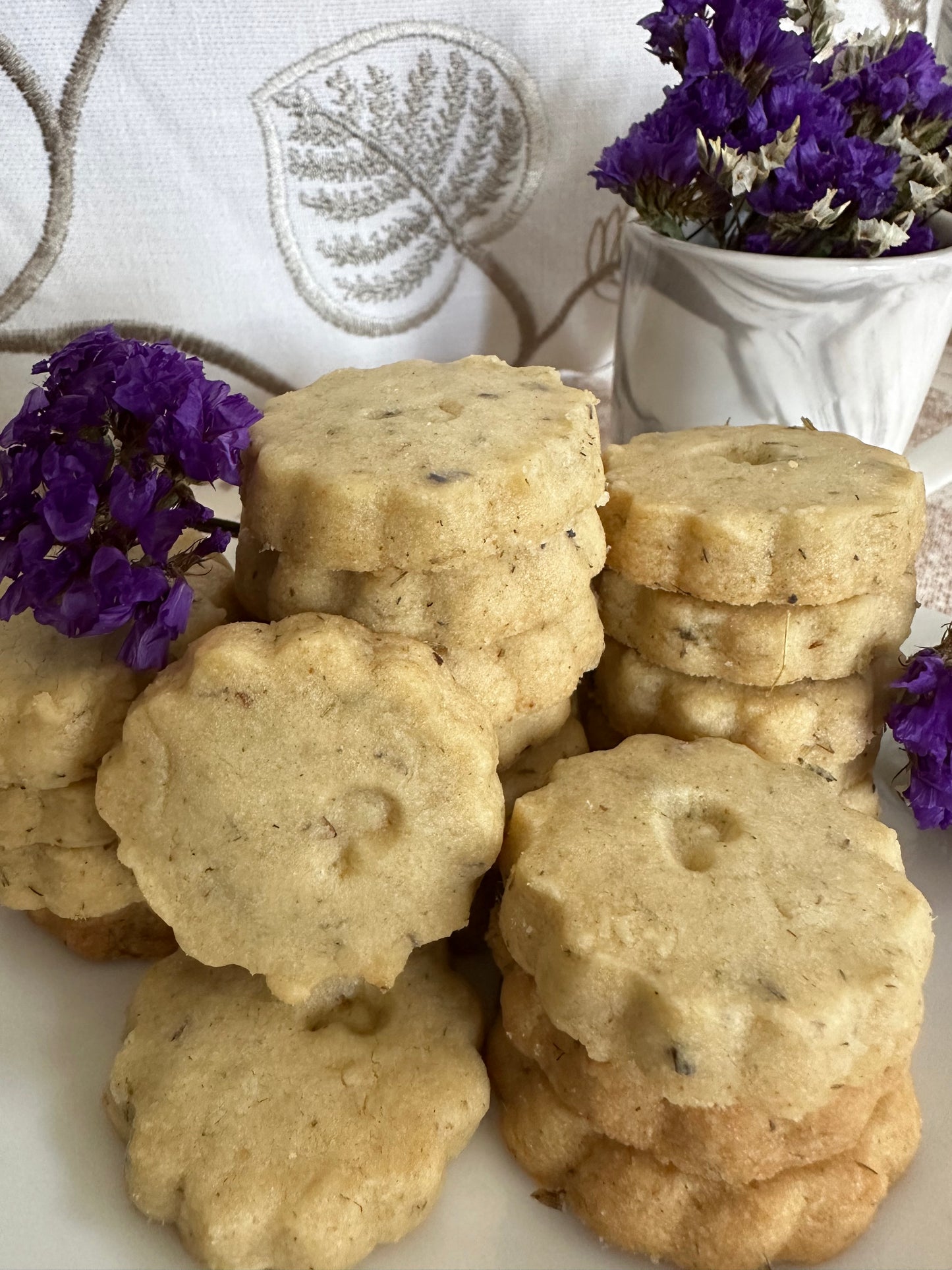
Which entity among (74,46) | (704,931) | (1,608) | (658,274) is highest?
(74,46)

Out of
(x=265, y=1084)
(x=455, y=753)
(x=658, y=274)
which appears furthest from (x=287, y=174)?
(x=265, y=1084)

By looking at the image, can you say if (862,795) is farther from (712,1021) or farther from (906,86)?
(906,86)

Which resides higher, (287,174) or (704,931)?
(287,174)

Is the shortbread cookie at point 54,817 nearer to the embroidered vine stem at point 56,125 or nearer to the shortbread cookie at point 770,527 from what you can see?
the shortbread cookie at point 770,527

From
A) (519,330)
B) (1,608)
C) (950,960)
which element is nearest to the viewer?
(1,608)

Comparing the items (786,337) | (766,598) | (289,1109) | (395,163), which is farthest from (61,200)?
(289,1109)

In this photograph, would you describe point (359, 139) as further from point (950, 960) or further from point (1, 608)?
point (950, 960)

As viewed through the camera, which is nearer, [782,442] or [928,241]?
[782,442]

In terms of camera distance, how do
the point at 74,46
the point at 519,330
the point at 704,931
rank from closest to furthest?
the point at 704,931
the point at 74,46
the point at 519,330
